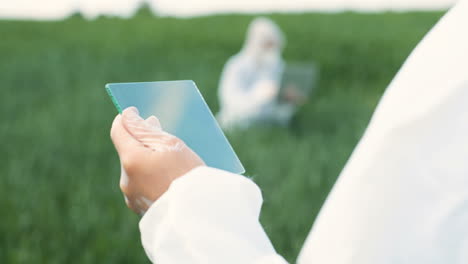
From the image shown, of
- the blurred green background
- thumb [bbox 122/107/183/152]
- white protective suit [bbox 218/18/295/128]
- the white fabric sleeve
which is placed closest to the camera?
the white fabric sleeve

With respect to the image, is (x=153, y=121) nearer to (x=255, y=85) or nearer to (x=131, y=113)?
(x=131, y=113)

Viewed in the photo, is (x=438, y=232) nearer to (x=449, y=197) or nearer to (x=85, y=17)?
(x=449, y=197)

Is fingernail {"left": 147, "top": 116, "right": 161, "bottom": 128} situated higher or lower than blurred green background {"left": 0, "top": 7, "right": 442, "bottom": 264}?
higher

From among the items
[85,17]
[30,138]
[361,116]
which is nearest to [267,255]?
[30,138]

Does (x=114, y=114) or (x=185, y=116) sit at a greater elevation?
(x=185, y=116)

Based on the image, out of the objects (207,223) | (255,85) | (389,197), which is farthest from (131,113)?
(255,85)

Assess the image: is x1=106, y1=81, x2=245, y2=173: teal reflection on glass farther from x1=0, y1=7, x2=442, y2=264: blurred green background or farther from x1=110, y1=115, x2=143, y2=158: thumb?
x1=0, y1=7, x2=442, y2=264: blurred green background

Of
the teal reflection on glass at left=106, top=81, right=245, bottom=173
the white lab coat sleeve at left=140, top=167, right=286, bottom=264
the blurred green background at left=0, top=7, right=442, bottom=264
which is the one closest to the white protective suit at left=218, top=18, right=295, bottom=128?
the blurred green background at left=0, top=7, right=442, bottom=264

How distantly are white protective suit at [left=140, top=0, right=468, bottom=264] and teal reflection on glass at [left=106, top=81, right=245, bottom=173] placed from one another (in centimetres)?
10

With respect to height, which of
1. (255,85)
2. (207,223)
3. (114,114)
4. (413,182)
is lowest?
(114,114)

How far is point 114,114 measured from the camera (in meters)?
5.16

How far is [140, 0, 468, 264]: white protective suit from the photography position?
52cm

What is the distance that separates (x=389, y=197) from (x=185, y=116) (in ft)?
0.96

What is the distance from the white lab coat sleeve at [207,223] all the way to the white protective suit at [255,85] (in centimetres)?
409
